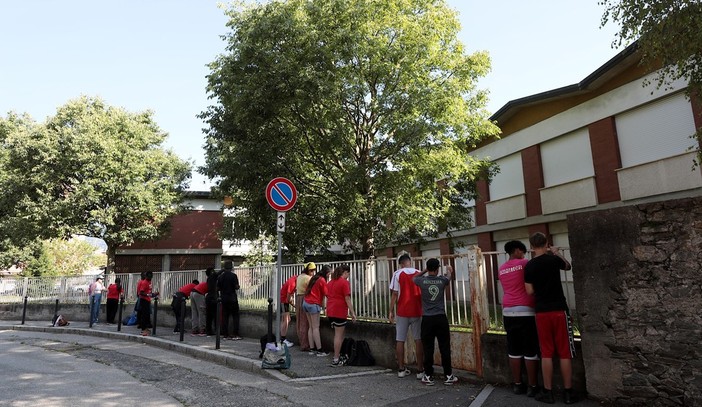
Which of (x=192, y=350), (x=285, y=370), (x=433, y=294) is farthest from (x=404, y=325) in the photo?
(x=192, y=350)

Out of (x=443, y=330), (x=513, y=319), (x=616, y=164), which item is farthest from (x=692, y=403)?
(x=616, y=164)

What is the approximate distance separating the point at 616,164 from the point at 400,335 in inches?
466

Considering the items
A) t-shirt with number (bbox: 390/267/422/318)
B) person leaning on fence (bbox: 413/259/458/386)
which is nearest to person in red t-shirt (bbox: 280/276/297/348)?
t-shirt with number (bbox: 390/267/422/318)

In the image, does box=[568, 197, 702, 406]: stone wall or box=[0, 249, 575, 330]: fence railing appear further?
box=[0, 249, 575, 330]: fence railing

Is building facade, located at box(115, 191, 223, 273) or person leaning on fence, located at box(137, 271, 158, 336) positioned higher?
building facade, located at box(115, 191, 223, 273)

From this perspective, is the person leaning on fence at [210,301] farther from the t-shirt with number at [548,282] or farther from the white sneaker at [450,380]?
the t-shirt with number at [548,282]

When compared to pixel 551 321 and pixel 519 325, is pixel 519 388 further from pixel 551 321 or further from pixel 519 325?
pixel 551 321

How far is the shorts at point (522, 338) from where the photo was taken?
5.34 metres

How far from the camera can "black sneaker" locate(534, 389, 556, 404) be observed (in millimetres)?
5066

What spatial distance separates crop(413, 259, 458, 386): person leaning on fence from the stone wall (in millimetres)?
1682

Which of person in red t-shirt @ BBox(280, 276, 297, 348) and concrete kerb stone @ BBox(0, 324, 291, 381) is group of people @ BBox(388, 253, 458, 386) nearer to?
concrete kerb stone @ BBox(0, 324, 291, 381)

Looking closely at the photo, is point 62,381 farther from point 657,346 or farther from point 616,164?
point 616,164

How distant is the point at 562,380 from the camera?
5199 mm

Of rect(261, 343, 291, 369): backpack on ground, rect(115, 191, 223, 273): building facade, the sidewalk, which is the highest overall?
rect(115, 191, 223, 273): building facade
